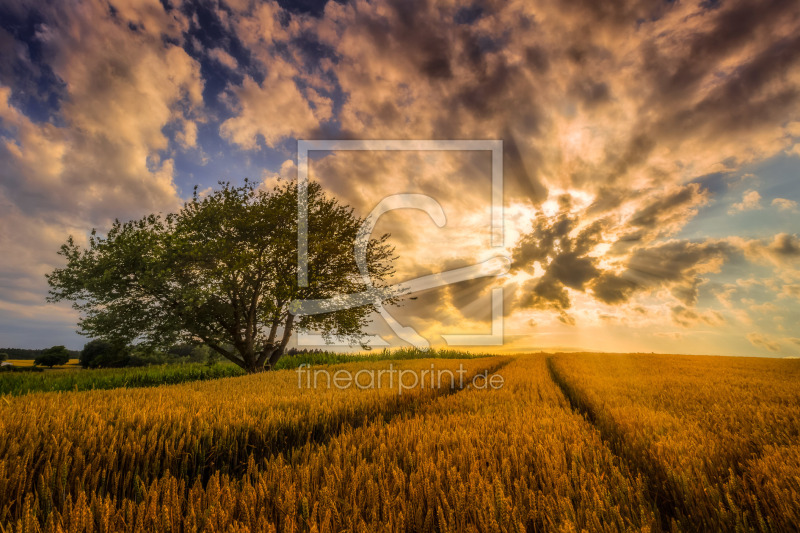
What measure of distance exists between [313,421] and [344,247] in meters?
17.0

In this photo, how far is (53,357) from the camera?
27.4 metres

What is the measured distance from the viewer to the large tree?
1714 cm

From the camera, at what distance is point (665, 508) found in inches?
104

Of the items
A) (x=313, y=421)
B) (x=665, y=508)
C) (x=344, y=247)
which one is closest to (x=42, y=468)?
(x=313, y=421)

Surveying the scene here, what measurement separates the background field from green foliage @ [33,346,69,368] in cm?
3248

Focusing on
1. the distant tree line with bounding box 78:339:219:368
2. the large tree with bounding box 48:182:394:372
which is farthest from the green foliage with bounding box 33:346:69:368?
the large tree with bounding box 48:182:394:372

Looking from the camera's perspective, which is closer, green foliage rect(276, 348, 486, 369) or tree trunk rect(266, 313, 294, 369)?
tree trunk rect(266, 313, 294, 369)

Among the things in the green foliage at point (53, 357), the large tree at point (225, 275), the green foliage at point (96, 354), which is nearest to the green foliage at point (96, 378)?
the large tree at point (225, 275)

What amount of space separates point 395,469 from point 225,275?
18.3 metres

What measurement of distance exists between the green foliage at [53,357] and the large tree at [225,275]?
1566cm

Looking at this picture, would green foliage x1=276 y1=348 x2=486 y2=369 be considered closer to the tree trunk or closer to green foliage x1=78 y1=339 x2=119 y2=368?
the tree trunk

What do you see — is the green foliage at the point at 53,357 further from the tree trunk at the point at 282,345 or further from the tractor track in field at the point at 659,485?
the tractor track in field at the point at 659,485

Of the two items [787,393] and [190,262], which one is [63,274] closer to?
[190,262]

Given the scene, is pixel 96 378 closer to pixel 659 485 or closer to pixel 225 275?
pixel 225 275
